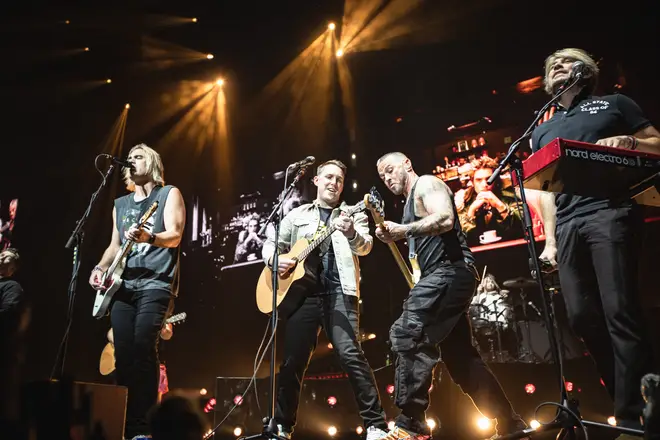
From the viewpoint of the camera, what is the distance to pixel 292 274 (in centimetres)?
427

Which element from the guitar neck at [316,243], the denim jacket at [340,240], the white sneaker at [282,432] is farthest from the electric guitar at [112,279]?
the white sneaker at [282,432]

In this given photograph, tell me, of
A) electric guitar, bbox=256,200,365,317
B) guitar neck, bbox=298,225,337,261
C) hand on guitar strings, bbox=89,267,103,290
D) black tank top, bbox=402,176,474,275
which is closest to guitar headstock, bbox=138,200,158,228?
hand on guitar strings, bbox=89,267,103,290

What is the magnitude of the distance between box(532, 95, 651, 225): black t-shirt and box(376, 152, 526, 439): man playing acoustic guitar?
768 millimetres

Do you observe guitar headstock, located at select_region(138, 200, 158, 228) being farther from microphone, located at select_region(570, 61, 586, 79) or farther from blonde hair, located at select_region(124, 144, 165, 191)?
microphone, located at select_region(570, 61, 586, 79)

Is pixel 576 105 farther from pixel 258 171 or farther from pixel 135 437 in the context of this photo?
pixel 258 171

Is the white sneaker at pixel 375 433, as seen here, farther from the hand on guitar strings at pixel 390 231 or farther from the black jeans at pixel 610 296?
the black jeans at pixel 610 296

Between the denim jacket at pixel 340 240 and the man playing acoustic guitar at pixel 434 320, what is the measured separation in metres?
0.53

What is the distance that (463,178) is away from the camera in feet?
32.6

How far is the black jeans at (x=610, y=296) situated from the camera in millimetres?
2525

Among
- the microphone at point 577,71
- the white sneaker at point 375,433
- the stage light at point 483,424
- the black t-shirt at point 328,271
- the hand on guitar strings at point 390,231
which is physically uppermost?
the microphone at point 577,71

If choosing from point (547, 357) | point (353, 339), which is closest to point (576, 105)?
point (353, 339)

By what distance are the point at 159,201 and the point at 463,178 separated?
22.7 feet

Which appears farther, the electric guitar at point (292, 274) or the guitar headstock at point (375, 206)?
the electric guitar at point (292, 274)

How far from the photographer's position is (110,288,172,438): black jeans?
143 inches
